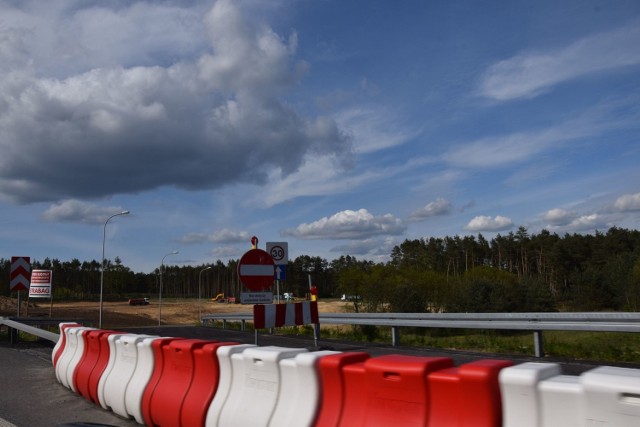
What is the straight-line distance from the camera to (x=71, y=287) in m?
156

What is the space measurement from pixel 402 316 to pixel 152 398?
31.2 feet

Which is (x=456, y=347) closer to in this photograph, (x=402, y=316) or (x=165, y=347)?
(x=402, y=316)

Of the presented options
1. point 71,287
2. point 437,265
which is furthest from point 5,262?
point 437,265

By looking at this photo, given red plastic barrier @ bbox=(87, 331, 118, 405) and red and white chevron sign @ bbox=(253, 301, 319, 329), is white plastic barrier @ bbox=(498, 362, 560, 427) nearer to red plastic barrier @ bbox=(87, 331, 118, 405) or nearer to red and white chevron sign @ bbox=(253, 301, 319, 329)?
red plastic barrier @ bbox=(87, 331, 118, 405)

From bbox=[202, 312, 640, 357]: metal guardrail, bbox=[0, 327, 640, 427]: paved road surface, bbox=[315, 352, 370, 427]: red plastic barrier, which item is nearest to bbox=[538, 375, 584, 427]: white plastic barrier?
bbox=[315, 352, 370, 427]: red plastic barrier

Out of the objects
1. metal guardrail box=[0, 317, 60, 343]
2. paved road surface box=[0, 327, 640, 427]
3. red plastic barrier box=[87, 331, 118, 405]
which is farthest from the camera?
metal guardrail box=[0, 317, 60, 343]

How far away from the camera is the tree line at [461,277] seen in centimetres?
3759

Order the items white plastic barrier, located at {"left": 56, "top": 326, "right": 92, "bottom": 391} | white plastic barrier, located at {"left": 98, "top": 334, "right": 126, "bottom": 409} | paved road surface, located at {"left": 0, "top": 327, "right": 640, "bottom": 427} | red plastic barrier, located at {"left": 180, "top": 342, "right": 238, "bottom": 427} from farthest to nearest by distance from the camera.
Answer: white plastic barrier, located at {"left": 56, "top": 326, "right": 92, "bottom": 391}, white plastic barrier, located at {"left": 98, "top": 334, "right": 126, "bottom": 409}, paved road surface, located at {"left": 0, "top": 327, "right": 640, "bottom": 427}, red plastic barrier, located at {"left": 180, "top": 342, "right": 238, "bottom": 427}

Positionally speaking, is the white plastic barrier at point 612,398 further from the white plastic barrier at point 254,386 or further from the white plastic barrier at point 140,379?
the white plastic barrier at point 140,379

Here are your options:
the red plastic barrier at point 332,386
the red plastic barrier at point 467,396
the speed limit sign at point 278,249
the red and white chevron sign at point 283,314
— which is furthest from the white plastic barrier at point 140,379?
the speed limit sign at point 278,249

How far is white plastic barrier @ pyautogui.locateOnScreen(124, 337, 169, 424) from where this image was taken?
6875 mm

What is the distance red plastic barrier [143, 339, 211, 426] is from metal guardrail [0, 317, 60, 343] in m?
6.39

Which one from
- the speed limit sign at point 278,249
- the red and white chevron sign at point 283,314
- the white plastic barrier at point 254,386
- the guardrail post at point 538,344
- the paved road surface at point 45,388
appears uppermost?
the speed limit sign at point 278,249

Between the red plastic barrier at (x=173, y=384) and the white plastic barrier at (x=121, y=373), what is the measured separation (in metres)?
0.82
